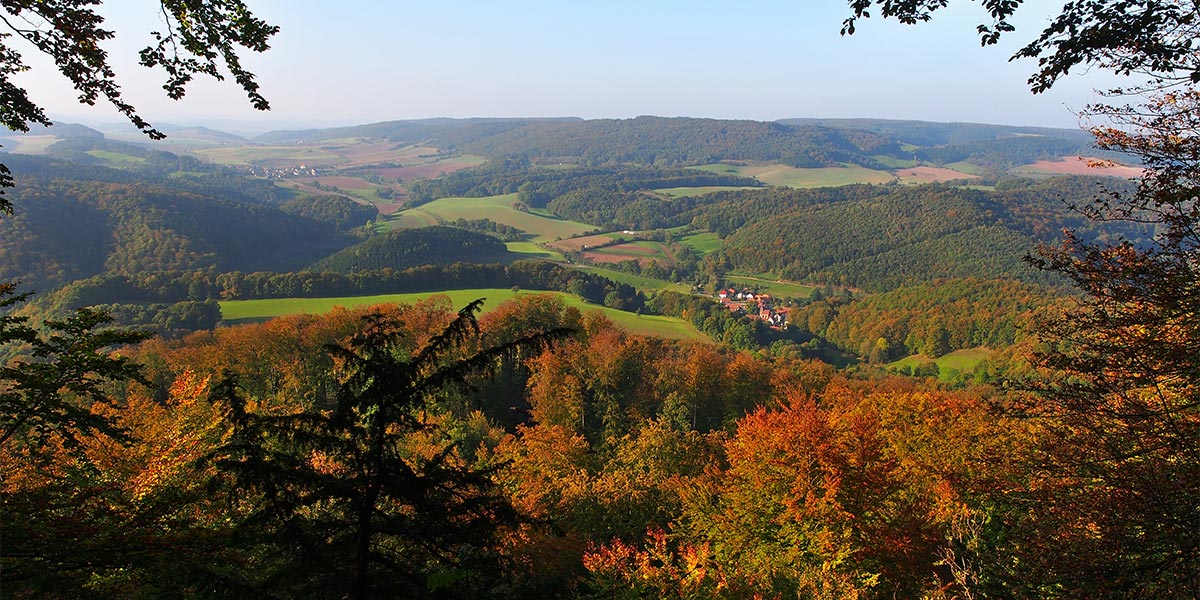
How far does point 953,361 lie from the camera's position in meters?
68.6

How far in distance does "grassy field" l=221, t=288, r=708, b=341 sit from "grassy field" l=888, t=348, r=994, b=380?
26750mm

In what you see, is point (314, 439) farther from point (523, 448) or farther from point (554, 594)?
point (523, 448)

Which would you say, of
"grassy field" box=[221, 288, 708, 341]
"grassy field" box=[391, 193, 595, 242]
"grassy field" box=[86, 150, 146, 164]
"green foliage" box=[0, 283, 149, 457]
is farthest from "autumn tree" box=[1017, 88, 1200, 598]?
"grassy field" box=[86, 150, 146, 164]

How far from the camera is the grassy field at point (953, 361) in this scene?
64562mm

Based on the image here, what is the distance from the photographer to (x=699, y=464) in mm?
23828

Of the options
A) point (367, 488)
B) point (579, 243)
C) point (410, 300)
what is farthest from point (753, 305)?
point (367, 488)

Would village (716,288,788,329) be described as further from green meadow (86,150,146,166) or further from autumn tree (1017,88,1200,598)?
green meadow (86,150,146,166)

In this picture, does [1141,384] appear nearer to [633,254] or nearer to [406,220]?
[633,254]

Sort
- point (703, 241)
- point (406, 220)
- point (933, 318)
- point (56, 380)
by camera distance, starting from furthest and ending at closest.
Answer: point (703, 241)
point (406, 220)
point (933, 318)
point (56, 380)

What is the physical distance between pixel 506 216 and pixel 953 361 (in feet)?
376

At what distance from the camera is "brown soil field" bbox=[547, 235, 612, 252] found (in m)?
127

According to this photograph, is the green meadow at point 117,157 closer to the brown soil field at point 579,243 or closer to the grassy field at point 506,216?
the grassy field at point 506,216

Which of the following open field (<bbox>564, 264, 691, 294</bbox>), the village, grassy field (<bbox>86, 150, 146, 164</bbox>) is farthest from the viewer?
grassy field (<bbox>86, 150, 146, 164</bbox>)

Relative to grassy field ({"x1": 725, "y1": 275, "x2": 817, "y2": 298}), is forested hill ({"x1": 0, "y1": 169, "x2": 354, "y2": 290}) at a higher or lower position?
higher
